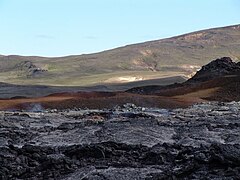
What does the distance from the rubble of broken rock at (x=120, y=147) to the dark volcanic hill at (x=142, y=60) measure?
224 ft

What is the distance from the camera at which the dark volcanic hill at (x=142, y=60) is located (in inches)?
3967

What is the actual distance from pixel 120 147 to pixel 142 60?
9970cm

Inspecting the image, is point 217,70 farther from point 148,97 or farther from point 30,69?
point 30,69

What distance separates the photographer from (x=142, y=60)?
113812mm

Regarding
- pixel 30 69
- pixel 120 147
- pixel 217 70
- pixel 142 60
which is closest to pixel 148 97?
pixel 120 147

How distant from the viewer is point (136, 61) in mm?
113938

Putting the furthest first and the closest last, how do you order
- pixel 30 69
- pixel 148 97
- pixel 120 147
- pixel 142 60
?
pixel 142 60 < pixel 30 69 < pixel 148 97 < pixel 120 147

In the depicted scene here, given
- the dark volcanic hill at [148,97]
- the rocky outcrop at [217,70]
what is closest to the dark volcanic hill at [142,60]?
the rocky outcrop at [217,70]

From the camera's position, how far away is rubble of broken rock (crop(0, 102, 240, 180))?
1138 cm

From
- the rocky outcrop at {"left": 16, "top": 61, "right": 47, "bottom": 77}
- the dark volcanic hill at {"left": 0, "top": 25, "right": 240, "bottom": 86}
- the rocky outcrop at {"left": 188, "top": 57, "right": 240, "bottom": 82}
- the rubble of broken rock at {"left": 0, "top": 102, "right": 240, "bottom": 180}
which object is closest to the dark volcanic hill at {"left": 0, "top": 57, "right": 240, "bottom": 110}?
the rocky outcrop at {"left": 188, "top": 57, "right": 240, "bottom": 82}

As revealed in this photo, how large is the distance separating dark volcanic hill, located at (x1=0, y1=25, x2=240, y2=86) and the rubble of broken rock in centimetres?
6843

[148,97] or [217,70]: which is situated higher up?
[217,70]

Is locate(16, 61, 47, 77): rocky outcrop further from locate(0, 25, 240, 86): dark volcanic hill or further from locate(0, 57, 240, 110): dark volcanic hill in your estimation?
locate(0, 57, 240, 110): dark volcanic hill

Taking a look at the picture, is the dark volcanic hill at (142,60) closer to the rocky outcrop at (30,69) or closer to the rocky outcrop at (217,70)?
the rocky outcrop at (30,69)
